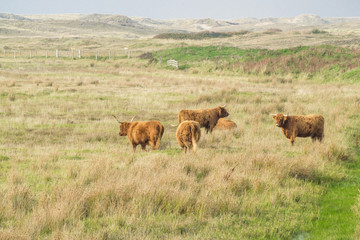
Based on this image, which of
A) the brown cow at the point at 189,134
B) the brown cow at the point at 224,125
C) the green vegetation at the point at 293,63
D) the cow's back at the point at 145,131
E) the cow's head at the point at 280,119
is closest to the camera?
the brown cow at the point at 189,134

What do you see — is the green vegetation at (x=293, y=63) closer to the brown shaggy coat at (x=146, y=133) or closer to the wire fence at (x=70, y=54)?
the wire fence at (x=70, y=54)

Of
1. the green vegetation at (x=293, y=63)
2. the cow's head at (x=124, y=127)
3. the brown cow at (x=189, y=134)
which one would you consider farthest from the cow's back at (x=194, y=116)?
the green vegetation at (x=293, y=63)

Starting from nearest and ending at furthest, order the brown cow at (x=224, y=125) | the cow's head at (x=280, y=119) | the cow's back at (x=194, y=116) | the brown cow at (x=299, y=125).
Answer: the cow's head at (x=280, y=119) → the brown cow at (x=299, y=125) → the cow's back at (x=194, y=116) → the brown cow at (x=224, y=125)

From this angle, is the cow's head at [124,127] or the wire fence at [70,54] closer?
the cow's head at [124,127]

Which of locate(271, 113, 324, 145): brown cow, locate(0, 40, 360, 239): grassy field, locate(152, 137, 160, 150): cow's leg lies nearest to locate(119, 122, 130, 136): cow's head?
locate(0, 40, 360, 239): grassy field

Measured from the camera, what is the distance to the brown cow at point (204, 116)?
44.4 feet

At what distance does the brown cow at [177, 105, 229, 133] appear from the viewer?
13.5m

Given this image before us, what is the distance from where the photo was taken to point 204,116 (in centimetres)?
1394

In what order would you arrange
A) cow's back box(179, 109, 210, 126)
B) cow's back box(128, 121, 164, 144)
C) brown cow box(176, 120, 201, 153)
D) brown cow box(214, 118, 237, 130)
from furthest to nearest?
1. brown cow box(214, 118, 237, 130)
2. cow's back box(179, 109, 210, 126)
3. cow's back box(128, 121, 164, 144)
4. brown cow box(176, 120, 201, 153)

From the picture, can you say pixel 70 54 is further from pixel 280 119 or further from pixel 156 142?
pixel 280 119

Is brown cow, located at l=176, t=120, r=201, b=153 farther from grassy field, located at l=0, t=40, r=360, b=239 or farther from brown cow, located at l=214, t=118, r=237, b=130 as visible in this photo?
brown cow, located at l=214, t=118, r=237, b=130

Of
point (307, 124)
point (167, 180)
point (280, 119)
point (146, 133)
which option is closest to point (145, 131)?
point (146, 133)

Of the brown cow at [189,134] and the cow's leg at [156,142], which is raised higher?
the brown cow at [189,134]

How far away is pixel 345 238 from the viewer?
598 cm
